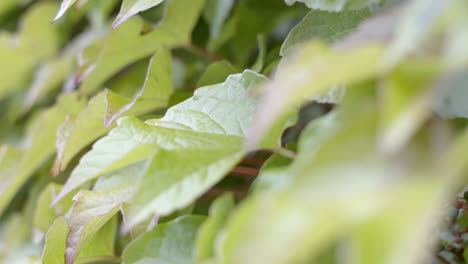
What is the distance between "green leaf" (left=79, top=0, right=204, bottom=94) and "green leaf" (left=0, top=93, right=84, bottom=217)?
44mm

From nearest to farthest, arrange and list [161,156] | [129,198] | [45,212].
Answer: [161,156] → [129,198] → [45,212]

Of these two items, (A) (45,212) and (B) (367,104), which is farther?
(A) (45,212)

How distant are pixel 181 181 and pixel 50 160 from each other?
1.94ft

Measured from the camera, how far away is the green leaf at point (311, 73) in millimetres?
194

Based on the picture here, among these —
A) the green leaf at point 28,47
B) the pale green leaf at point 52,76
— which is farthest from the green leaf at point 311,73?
the green leaf at point 28,47

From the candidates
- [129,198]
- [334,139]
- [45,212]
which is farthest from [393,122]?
[45,212]

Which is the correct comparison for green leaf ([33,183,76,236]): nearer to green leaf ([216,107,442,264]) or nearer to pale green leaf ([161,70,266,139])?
pale green leaf ([161,70,266,139])

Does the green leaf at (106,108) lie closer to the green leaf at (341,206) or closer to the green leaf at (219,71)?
the green leaf at (219,71)

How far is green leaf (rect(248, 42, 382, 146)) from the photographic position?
0.64 feet

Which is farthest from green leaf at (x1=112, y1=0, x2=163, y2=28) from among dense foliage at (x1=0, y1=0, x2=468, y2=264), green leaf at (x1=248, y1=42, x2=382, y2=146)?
green leaf at (x1=248, y1=42, x2=382, y2=146)

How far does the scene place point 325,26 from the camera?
1.32 ft

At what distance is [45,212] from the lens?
619mm

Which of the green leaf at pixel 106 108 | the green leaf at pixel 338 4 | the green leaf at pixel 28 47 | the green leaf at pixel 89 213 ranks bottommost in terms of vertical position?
the green leaf at pixel 89 213

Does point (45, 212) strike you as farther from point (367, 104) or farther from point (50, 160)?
point (367, 104)
